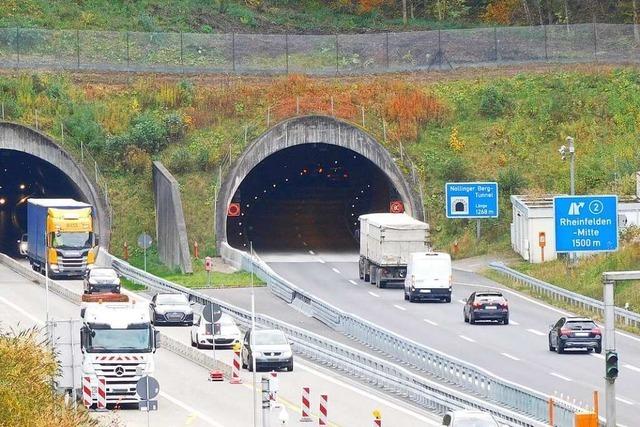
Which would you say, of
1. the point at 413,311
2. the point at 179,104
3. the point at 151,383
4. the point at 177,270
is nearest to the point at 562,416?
the point at 151,383

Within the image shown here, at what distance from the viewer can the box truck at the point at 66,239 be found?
3184 inches

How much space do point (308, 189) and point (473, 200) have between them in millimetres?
28542

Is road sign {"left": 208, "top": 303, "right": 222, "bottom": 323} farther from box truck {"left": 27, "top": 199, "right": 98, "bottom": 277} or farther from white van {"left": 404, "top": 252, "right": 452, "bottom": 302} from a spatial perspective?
box truck {"left": 27, "top": 199, "right": 98, "bottom": 277}

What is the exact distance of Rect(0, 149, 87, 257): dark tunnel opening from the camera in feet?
339

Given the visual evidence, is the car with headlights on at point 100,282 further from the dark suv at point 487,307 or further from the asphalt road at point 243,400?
the dark suv at point 487,307

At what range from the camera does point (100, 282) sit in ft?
240

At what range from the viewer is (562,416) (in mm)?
44438

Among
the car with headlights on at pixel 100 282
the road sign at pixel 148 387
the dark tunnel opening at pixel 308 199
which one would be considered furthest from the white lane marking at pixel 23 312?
the dark tunnel opening at pixel 308 199

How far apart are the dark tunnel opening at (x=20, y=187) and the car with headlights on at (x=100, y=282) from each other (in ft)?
85.8

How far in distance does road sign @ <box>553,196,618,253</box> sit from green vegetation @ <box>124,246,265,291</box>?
65.2 ft

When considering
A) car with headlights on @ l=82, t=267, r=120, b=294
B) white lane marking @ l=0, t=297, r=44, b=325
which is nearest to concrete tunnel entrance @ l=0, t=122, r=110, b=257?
Result: car with headlights on @ l=82, t=267, r=120, b=294

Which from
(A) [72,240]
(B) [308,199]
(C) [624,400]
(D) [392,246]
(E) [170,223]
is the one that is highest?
(B) [308,199]

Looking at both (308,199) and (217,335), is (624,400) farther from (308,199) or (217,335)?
(308,199)

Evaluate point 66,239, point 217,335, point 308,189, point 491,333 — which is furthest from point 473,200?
point 217,335
